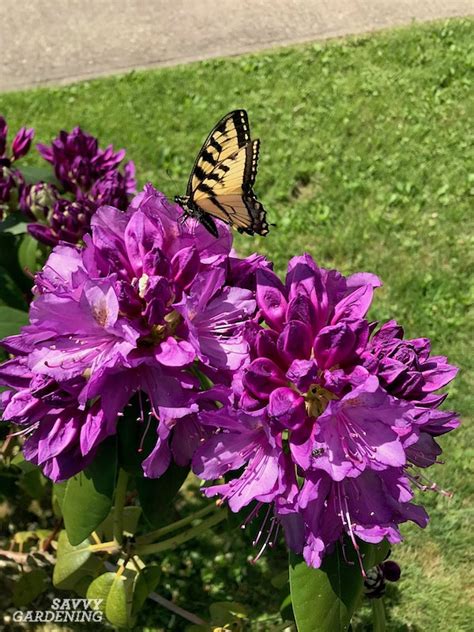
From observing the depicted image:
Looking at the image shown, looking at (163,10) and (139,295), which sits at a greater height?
(163,10)

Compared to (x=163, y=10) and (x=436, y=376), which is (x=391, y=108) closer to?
(x=163, y=10)

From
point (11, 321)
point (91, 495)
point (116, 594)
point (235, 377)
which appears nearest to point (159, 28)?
point (11, 321)

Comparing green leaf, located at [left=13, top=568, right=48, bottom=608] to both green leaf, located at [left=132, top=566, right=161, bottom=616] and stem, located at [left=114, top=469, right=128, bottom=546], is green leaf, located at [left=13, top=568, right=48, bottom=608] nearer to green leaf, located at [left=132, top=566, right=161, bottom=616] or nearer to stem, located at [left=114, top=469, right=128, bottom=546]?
green leaf, located at [left=132, top=566, right=161, bottom=616]

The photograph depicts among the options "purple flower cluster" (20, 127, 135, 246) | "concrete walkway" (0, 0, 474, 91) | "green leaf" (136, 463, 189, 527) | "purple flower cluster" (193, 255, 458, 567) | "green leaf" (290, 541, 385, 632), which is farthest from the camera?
"concrete walkway" (0, 0, 474, 91)

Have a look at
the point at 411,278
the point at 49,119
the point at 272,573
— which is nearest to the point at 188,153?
the point at 49,119

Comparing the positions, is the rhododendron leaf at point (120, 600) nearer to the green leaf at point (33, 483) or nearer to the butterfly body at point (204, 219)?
the green leaf at point (33, 483)

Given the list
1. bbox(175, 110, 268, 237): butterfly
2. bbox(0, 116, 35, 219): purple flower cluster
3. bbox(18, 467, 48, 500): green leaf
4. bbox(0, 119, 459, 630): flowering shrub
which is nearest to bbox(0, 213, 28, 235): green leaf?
bbox(0, 116, 35, 219): purple flower cluster

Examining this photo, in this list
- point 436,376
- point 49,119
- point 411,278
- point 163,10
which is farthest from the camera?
point 163,10
